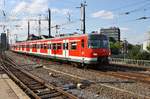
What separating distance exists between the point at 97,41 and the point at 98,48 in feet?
1.89

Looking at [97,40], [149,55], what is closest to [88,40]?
[97,40]

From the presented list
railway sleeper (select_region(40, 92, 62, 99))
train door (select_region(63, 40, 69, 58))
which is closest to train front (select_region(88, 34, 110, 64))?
train door (select_region(63, 40, 69, 58))

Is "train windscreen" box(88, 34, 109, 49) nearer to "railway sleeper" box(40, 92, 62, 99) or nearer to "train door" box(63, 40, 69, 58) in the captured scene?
"train door" box(63, 40, 69, 58)

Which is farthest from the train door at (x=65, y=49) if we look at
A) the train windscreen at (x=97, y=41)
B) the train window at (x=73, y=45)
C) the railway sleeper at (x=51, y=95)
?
the railway sleeper at (x=51, y=95)

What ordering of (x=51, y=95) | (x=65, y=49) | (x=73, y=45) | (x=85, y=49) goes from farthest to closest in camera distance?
(x=65, y=49)
(x=73, y=45)
(x=85, y=49)
(x=51, y=95)

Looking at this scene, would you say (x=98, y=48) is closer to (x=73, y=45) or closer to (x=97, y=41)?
(x=97, y=41)

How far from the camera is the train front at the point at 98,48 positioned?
24.3 m

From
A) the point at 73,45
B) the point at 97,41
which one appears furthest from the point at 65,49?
the point at 97,41

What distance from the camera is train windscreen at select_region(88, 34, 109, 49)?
24.5m

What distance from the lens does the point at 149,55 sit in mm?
39250

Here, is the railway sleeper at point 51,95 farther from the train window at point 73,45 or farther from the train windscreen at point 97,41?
the train window at point 73,45

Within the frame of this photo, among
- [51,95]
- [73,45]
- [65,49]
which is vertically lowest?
[51,95]

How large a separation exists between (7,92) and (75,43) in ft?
46.4

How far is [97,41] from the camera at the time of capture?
24859 millimetres
